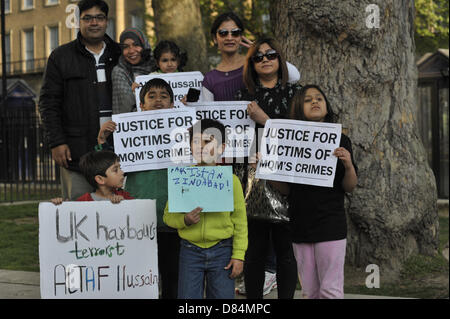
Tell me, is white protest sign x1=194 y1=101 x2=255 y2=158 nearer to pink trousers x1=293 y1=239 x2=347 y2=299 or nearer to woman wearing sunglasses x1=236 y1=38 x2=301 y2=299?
woman wearing sunglasses x1=236 y1=38 x2=301 y2=299

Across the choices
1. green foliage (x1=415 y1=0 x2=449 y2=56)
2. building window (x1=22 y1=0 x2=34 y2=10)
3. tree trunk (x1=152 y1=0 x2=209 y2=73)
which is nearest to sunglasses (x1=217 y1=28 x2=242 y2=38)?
tree trunk (x1=152 y1=0 x2=209 y2=73)

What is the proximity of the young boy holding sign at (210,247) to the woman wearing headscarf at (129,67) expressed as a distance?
1.11m

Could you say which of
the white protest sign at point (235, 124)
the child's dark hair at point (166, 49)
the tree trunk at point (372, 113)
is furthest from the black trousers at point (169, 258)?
the tree trunk at point (372, 113)

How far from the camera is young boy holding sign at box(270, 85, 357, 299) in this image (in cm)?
→ 380

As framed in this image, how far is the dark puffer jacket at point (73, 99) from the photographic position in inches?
187

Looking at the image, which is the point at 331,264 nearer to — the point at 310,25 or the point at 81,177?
the point at 81,177

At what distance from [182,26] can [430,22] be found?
11594 millimetres

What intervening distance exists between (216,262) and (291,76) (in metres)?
1.55

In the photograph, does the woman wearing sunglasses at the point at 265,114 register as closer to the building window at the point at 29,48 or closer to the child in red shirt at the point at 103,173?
the child in red shirt at the point at 103,173

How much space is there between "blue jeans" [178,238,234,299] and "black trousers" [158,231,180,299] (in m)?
0.61
